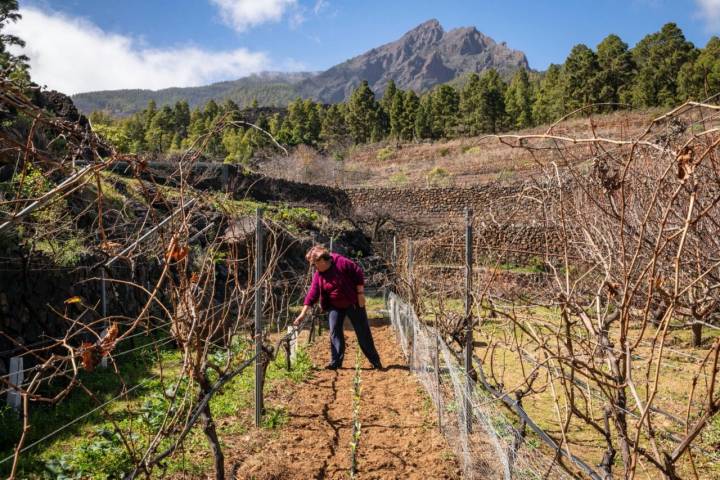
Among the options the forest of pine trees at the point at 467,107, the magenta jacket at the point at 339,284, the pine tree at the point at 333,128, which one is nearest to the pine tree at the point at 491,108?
the forest of pine trees at the point at 467,107

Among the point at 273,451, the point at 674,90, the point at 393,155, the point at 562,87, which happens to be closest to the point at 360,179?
the point at 393,155

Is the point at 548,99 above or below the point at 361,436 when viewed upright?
above

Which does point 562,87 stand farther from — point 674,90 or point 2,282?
point 2,282

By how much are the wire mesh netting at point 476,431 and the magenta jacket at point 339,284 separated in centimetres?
84

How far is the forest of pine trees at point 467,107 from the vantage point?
3219 cm

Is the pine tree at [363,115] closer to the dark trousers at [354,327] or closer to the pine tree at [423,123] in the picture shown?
the pine tree at [423,123]

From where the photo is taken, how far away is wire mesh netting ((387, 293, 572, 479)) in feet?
Result: 7.47

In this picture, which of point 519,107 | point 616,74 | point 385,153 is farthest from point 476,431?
point 519,107

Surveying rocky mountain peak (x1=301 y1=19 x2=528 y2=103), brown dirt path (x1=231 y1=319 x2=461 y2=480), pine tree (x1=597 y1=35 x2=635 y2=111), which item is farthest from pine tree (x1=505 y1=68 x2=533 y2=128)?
rocky mountain peak (x1=301 y1=19 x2=528 y2=103)

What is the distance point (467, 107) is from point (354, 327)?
A: 1639 inches

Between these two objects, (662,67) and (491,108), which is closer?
(662,67)

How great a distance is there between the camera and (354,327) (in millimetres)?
5859

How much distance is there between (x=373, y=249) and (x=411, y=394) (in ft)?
47.7

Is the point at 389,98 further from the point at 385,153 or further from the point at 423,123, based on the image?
the point at 385,153
